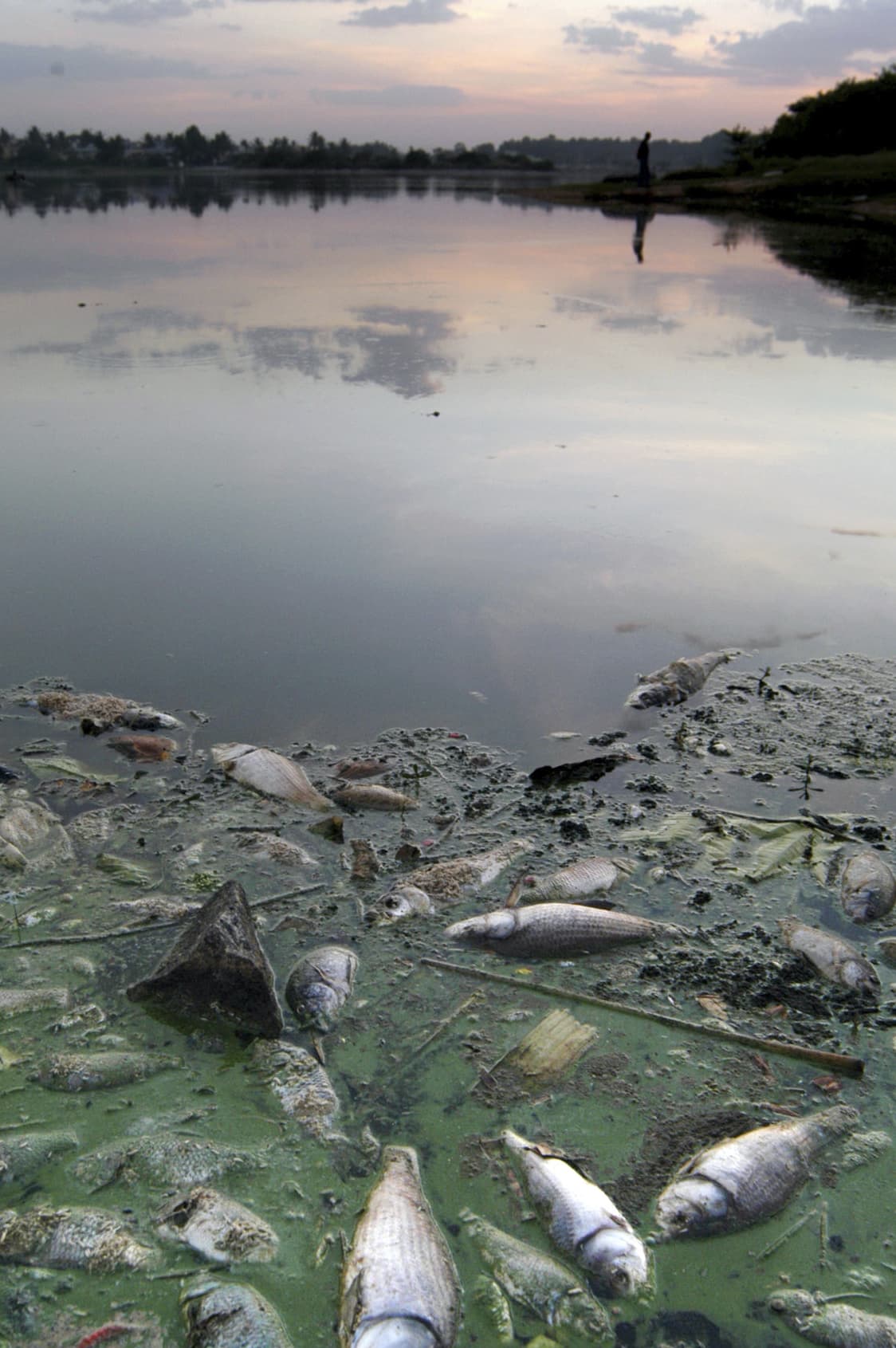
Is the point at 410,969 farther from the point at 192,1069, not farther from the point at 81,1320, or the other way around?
the point at 81,1320

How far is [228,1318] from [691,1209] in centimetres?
114

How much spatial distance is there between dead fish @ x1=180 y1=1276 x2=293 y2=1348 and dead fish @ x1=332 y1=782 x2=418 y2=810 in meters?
2.12

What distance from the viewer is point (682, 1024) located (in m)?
3.16

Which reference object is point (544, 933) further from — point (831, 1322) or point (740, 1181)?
point (831, 1322)

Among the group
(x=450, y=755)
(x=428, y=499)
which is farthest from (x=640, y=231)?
(x=450, y=755)

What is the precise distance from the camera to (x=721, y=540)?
23.0 ft

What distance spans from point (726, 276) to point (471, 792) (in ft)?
59.2

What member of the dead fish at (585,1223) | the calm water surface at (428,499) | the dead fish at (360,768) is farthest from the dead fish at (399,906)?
the calm water surface at (428,499)

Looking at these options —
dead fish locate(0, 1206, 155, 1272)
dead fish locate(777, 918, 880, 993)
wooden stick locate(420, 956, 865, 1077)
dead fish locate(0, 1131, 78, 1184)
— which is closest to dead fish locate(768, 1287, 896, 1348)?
wooden stick locate(420, 956, 865, 1077)

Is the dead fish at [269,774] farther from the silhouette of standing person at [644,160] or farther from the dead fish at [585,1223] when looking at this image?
the silhouette of standing person at [644,160]

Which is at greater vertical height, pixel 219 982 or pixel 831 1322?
pixel 219 982

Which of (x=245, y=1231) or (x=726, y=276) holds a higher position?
(x=726, y=276)

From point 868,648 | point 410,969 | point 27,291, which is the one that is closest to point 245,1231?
point 410,969

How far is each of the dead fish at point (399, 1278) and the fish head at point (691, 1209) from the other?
1.80ft
